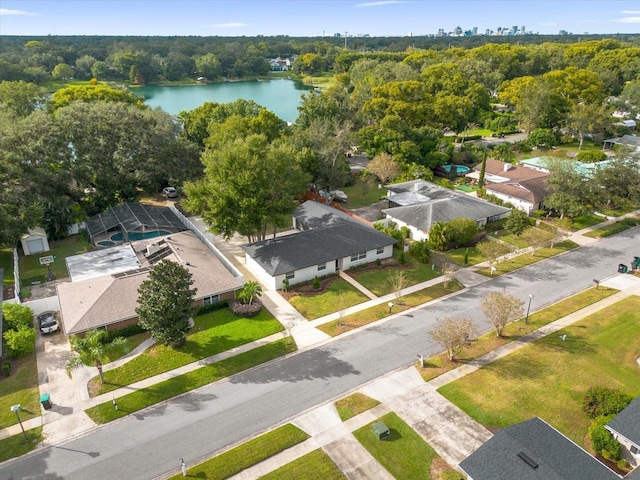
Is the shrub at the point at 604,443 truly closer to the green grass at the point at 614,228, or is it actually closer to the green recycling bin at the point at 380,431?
the green recycling bin at the point at 380,431

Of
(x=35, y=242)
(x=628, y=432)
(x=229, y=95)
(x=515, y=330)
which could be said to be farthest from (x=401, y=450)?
(x=229, y=95)

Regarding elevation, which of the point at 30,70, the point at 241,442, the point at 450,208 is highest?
the point at 30,70

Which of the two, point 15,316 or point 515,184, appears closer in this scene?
point 15,316

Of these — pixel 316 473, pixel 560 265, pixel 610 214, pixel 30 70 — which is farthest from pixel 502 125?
pixel 30 70

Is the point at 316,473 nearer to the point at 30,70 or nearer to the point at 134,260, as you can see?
the point at 134,260

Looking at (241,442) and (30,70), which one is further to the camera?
(30,70)

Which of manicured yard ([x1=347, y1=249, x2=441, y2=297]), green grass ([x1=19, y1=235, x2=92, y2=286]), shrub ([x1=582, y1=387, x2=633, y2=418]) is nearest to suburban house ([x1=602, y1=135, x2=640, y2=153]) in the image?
manicured yard ([x1=347, y1=249, x2=441, y2=297])

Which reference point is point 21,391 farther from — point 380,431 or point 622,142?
point 622,142
